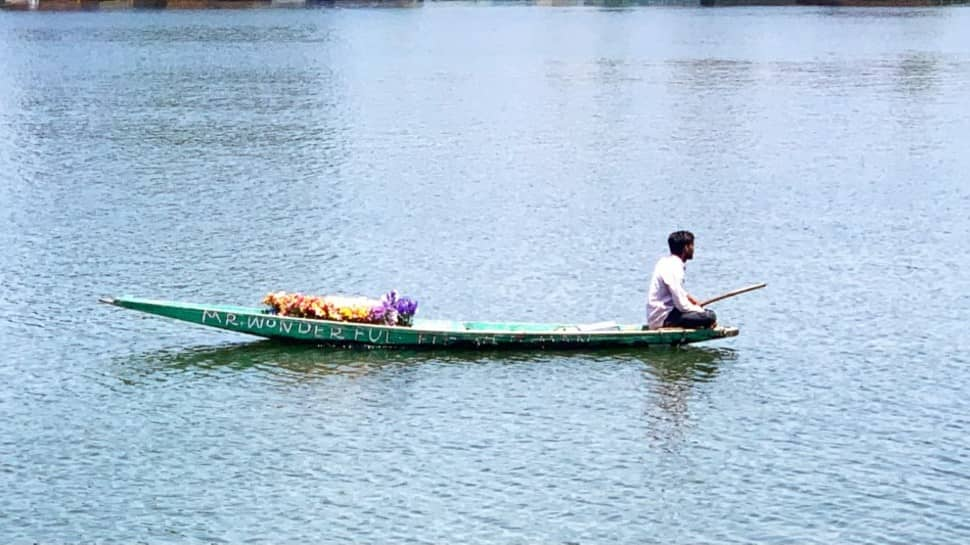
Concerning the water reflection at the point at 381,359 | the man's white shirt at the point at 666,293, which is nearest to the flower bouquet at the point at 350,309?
the water reflection at the point at 381,359

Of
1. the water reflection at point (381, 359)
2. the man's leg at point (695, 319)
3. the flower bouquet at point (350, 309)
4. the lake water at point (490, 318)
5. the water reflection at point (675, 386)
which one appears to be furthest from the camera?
the flower bouquet at point (350, 309)

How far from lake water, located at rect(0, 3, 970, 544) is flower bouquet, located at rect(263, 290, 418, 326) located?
1.86 feet

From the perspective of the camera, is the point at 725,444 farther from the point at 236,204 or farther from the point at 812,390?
the point at 236,204

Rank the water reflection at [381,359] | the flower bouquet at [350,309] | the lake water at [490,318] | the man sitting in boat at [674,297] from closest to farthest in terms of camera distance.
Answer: the lake water at [490,318], the water reflection at [381,359], the man sitting in boat at [674,297], the flower bouquet at [350,309]

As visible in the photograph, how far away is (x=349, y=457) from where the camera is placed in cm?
2333

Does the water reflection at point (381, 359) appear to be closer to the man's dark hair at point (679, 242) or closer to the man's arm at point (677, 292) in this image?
the man's arm at point (677, 292)

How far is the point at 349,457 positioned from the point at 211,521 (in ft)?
8.89

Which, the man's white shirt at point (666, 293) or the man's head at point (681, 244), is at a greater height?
the man's head at point (681, 244)

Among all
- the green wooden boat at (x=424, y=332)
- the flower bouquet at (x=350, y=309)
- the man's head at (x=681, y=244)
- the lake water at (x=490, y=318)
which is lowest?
the lake water at (x=490, y=318)

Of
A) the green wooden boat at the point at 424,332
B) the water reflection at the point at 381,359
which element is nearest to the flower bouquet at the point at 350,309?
the green wooden boat at the point at 424,332

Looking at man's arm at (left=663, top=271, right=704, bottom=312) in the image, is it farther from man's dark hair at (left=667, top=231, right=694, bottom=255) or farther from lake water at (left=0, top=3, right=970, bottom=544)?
lake water at (left=0, top=3, right=970, bottom=544)

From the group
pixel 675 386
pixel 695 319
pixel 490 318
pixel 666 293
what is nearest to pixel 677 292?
pixel 666 293

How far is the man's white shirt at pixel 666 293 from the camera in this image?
27189mm

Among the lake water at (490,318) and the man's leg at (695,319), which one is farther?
the man's leg at (695,319)
